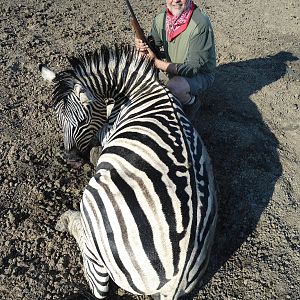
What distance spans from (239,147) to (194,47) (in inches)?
47.6

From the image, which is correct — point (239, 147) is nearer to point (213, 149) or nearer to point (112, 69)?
point (213, 149)

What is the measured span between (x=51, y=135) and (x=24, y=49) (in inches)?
73.5

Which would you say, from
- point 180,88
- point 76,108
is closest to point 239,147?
point 180,88

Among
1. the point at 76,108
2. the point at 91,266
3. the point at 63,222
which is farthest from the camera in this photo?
the point at 63,222

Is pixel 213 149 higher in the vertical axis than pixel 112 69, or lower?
lower

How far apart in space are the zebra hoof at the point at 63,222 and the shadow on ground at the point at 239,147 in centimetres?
128

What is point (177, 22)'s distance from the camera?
4055 millimetres

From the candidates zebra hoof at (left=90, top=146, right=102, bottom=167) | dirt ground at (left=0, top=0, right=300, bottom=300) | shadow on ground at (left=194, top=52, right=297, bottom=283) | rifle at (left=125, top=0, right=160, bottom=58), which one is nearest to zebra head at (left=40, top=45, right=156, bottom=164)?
zebra hoof at (left=90, top=146, right=102, bottom=167)

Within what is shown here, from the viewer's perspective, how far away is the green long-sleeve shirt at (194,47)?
398 centimetres

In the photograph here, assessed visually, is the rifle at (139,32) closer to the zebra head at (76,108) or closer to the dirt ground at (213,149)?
the zebra head at (76,108)

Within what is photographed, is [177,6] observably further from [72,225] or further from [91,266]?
[91,266]

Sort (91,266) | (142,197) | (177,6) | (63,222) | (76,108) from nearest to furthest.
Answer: (142,197), (91,266), (76,108), (63,222), (177,6)

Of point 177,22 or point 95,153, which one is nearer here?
point 95,153

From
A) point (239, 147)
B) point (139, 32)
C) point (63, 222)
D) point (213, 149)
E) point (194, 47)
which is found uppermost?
point (139, 32)
